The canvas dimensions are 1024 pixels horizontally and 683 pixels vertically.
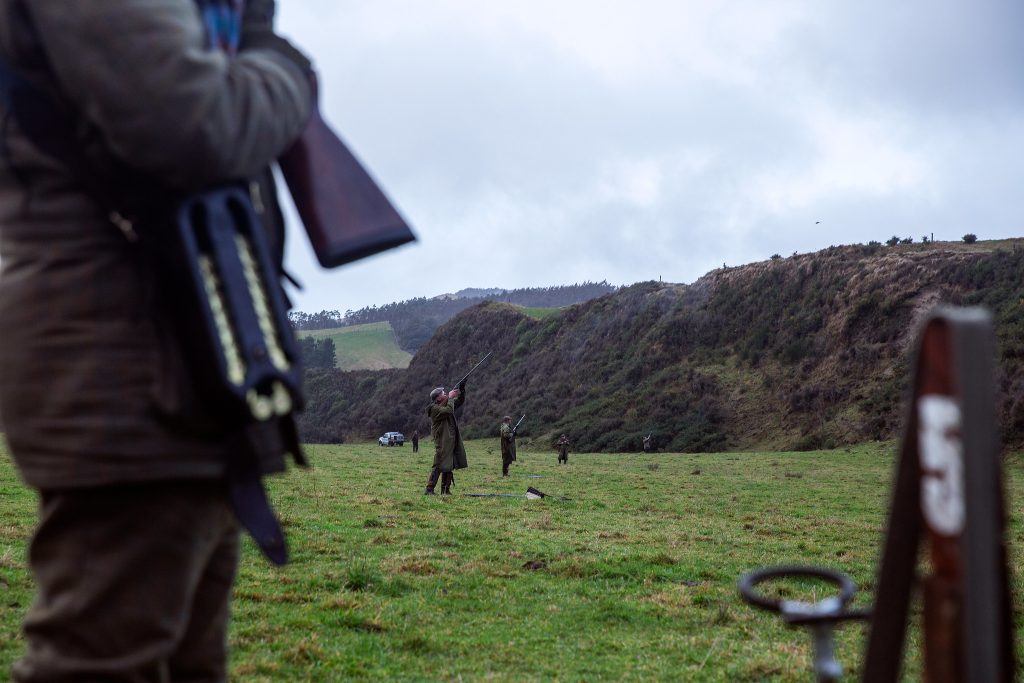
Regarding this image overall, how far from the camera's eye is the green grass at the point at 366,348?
388 feet

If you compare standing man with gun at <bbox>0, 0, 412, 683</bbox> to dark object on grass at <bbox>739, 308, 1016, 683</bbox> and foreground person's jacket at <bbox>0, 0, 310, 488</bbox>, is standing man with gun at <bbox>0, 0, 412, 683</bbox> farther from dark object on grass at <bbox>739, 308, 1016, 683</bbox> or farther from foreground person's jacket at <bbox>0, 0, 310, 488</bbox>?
dark object on grass at <bbox>739, 308, 1016, 683</bbox>

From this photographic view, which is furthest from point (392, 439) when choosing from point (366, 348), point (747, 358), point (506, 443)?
point (366, 348)

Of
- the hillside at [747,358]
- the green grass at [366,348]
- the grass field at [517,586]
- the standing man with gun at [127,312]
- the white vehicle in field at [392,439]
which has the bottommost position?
the grass field at [517,586]

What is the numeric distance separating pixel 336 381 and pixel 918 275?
Answer: 57.7 meters

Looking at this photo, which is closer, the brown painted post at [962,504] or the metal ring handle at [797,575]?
the brown painted post at [962,504]

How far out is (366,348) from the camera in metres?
126

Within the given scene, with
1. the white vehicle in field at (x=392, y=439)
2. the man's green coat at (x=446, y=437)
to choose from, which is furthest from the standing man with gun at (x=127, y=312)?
the white vehicle in field at (x=392, y=439)

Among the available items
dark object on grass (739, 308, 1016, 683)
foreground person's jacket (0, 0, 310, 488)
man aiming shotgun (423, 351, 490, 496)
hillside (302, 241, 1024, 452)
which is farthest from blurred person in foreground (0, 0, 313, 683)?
hillside (302, 241, 1024, 452)

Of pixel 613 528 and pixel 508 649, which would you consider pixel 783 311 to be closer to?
pixel 613 528

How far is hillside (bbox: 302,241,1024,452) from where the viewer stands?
141 ft

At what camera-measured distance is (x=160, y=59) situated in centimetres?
141

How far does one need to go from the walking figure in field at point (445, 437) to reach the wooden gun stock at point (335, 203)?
40.5 ft

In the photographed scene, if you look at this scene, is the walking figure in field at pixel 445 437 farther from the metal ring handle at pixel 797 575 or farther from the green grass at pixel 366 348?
the green grass at pixel 366 348

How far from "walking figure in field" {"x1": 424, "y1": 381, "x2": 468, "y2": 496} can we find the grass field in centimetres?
59
